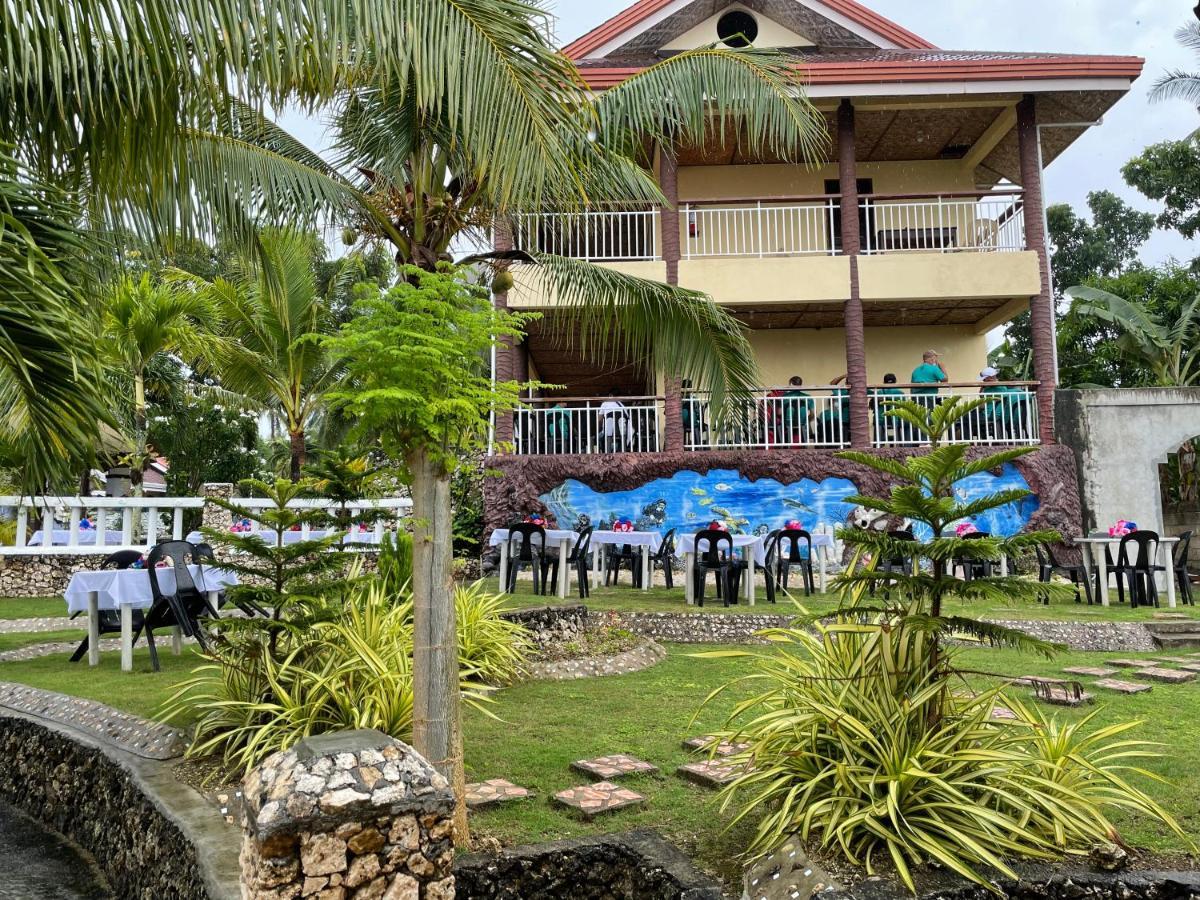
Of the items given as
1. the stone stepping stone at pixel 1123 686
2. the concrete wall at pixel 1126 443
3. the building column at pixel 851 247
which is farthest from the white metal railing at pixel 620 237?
the stone stepping stone at pixel 1123 686

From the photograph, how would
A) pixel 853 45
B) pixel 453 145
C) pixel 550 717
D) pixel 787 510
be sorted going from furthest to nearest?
1. pixel 853 45
2. pixel 787 510
3. pixel 550 717
4. pixel 453 145

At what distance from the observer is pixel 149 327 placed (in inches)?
543

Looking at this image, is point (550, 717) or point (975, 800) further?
point (550, 717)

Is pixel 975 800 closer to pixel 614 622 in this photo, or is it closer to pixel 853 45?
pixel 614 622

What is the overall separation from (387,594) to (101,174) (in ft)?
11.5

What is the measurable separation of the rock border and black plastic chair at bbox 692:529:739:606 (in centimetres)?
229

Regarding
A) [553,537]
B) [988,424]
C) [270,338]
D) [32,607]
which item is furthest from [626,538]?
[270,338]

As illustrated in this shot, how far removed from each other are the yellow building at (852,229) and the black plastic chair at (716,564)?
343 cm

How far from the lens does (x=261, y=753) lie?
4.03 meters

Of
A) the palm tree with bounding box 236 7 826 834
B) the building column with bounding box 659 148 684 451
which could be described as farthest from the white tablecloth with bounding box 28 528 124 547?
the palm tree with bounding box 236 7 826 834

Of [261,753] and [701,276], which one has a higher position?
[701,276]

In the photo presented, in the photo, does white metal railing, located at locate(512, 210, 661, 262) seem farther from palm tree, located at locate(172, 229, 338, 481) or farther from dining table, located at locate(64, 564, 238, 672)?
dining table, located at locate(64, 564, 238, 672)

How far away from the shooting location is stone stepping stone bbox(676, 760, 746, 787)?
12.8 feet

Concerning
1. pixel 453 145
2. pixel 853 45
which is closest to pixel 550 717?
pixel 453 145
